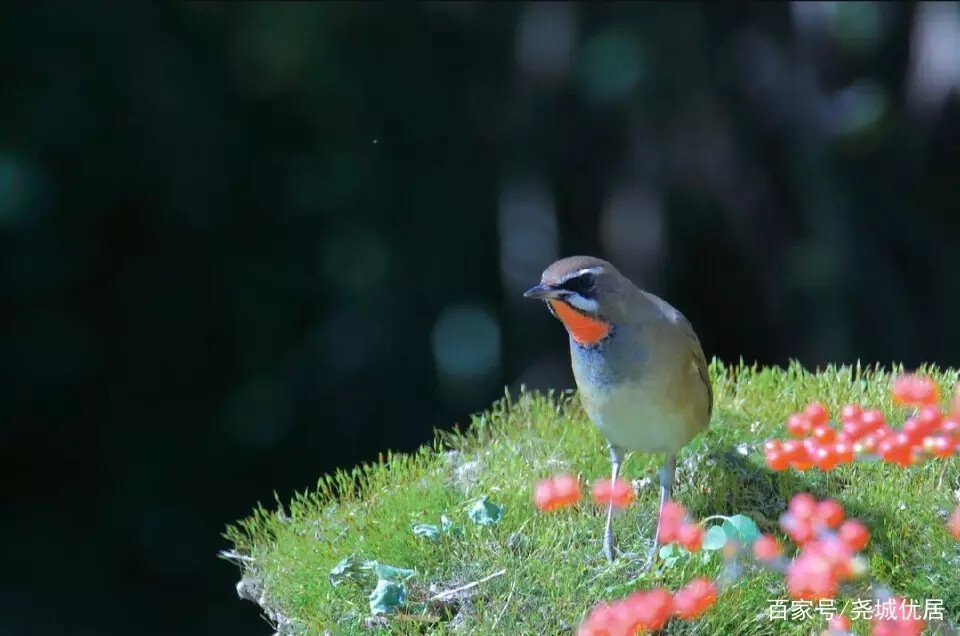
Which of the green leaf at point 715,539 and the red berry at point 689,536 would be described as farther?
the green leaf at point 715,539

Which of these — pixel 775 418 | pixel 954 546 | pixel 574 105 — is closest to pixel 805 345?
pixel 775 418

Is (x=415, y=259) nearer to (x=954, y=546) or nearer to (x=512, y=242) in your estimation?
(x=512, y=242)

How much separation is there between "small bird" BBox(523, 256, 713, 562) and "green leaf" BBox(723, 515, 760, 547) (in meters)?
0.14

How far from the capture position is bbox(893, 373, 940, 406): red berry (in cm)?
265

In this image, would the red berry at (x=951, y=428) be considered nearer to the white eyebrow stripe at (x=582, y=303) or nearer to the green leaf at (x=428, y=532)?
the white eyebrow stripe at (x=582, y=303)

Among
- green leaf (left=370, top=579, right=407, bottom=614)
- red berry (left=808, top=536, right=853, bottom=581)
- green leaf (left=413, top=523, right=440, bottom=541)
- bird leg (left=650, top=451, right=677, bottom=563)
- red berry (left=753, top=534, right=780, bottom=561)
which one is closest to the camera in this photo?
red berry (left=808, top=536, right=853, bottom=581)

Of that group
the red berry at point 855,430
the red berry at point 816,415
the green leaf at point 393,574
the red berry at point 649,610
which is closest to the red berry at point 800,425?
the red berry at point 816,415

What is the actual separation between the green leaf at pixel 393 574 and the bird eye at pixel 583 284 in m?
0.65

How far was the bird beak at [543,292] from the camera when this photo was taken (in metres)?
2.29

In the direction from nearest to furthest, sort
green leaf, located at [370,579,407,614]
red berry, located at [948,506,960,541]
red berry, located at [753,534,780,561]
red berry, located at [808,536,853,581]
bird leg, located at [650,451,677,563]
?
1. red berry, located at [808,536,853,581]
2. red berry, located at [753,534,780,561]
3. red berry, located at [948,506,960,541]
4. green leaf, located at [370,579,407,614]
5. bird leg, located at [650,451,677,563]

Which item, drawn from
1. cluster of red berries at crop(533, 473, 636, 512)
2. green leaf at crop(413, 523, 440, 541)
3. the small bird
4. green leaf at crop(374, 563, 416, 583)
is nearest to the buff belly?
the small bird

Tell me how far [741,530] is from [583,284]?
0.58 m

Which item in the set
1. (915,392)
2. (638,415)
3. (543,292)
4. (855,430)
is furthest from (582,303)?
(915,392)

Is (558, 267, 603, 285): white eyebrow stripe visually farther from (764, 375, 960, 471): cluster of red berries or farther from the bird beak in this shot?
(764, 375, 960, 471): cluster of red berries
